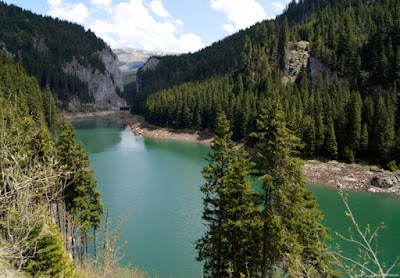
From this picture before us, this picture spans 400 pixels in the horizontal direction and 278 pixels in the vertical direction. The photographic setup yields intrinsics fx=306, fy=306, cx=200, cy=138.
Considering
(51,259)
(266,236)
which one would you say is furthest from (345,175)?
(51,259)

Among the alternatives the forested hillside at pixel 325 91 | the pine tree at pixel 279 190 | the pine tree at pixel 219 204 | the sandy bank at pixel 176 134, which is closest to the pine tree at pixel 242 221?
the pine tree at pixel 219 204

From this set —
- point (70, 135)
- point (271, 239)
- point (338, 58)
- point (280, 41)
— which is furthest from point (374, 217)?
point (280, 41)

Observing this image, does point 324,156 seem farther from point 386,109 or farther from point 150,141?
point 150,141

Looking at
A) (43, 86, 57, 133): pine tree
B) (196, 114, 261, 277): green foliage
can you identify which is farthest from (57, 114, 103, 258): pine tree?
(43, 86, 57, 133): pine tree

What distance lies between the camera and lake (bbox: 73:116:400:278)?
3059 centimetres

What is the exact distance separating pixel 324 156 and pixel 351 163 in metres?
5.51

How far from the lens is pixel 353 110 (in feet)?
208

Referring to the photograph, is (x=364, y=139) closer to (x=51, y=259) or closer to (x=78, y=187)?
(x=78, y=187)

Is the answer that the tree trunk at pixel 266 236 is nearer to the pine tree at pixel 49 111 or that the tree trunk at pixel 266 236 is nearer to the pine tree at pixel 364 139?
the pine tree at pixel 364 139

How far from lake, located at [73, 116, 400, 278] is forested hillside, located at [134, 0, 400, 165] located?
15.4 meters

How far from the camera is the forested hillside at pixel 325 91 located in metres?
62.6

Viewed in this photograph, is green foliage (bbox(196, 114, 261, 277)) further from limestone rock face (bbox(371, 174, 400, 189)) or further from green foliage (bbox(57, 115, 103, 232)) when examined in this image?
limestone rock face (bbox(371, 174, 400, 189))

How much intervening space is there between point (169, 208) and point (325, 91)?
61.6 metres

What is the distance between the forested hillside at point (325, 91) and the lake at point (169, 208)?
15.4m
